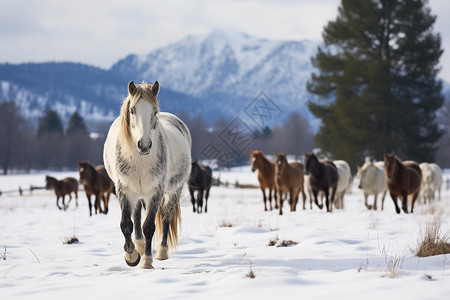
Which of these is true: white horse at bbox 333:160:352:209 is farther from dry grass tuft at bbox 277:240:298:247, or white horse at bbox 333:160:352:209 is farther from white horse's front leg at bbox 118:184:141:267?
white horse's front leg at bbox 118:184:141:267

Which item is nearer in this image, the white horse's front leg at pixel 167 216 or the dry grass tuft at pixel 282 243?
the white horse's front leg at pixel 167 216

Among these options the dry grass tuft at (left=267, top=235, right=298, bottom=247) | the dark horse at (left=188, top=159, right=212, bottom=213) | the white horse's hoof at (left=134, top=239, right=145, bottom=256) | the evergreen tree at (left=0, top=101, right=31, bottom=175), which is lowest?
the dry grass tuft at (left=267, top=235, right=298, bottom=247)

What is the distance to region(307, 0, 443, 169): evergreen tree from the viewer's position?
27.8 metres

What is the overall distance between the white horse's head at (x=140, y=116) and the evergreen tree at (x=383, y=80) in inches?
978

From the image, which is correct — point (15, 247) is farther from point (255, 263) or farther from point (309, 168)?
point (309, 168)

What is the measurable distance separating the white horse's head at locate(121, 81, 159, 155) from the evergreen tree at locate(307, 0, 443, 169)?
24.8 m

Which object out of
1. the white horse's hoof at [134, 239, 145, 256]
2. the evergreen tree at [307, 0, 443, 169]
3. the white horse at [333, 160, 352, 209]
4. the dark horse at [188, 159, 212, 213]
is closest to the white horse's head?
the white horse's hoof at [134, 239, 145, 256]

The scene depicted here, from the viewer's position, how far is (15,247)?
6.92m

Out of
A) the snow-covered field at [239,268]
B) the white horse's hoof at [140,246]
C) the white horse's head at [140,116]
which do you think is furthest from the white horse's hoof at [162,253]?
the white horse's head at [140,116]

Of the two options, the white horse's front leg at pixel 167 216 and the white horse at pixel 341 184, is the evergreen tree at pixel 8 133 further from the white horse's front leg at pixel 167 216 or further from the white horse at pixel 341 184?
the white horse's front leg at pixel 167 216

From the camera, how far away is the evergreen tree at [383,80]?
27844 mm

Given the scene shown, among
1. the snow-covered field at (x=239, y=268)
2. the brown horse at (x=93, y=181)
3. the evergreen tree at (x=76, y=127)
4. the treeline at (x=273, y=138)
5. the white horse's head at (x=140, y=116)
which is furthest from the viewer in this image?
the evergreen tree at (x=76, y=127)

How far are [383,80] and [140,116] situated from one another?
86.0ft

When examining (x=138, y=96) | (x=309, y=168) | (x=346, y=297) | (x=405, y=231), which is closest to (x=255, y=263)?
(x=346, y=297)
